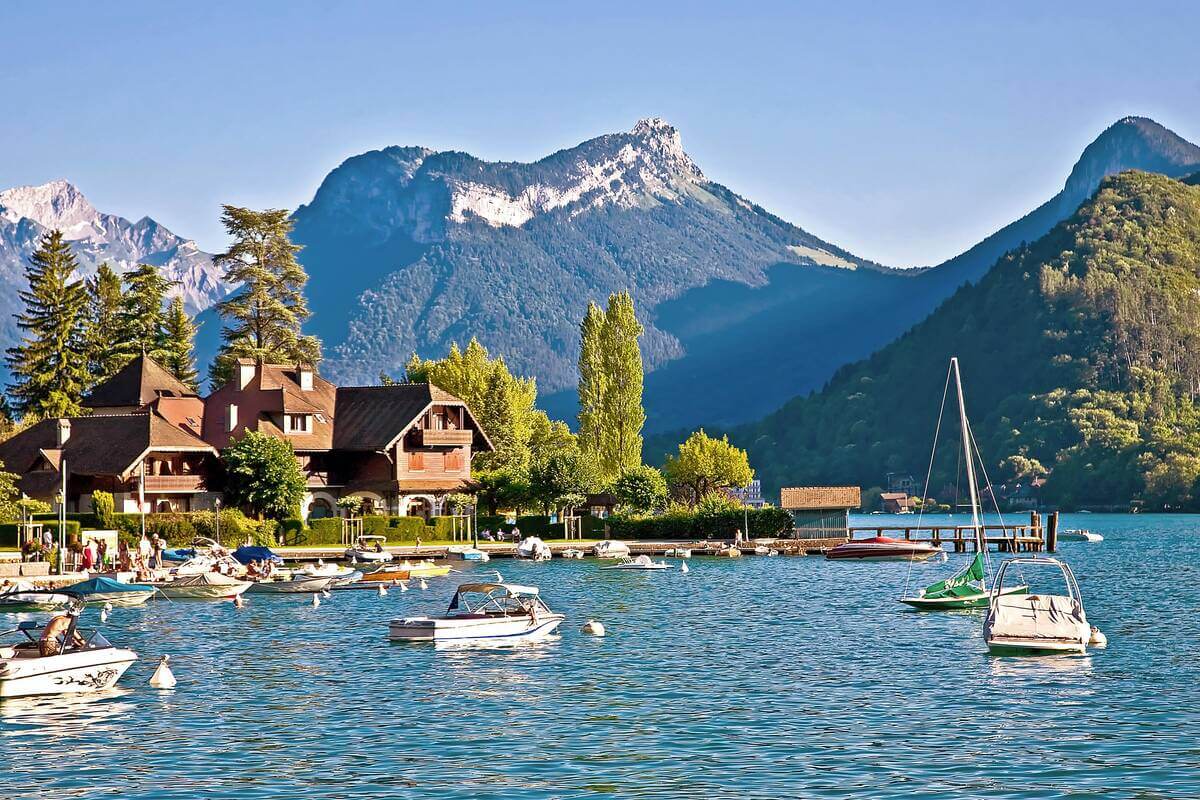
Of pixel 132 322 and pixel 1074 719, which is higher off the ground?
pixel 132 322

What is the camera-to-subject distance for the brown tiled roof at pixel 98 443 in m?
107

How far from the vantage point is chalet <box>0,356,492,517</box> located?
10894cm

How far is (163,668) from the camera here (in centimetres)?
4522

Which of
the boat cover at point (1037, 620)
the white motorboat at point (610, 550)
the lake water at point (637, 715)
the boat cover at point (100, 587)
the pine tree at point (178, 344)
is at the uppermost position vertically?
the pine tree at point (178, 344)

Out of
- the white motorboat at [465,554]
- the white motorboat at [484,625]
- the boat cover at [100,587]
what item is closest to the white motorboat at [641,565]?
the white motorboat at [465,554]

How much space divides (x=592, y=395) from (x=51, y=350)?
49206 mm

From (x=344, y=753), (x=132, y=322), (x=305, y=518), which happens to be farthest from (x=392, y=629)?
(x=132, y=322)

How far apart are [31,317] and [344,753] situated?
11236 centimetres

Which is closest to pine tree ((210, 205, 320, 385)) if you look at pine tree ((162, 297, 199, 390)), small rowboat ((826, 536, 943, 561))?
pine tree ((162, 297, 199, 390))

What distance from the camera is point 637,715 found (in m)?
39.7

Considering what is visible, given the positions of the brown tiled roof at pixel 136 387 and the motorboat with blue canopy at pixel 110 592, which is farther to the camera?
the brown tiled roof at pixel 136 387

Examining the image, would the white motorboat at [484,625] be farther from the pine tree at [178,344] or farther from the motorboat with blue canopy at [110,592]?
the pine tree at [178,344]

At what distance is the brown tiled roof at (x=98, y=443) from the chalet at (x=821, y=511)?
50.0 meters

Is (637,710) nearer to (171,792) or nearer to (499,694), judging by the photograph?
(499,694)
